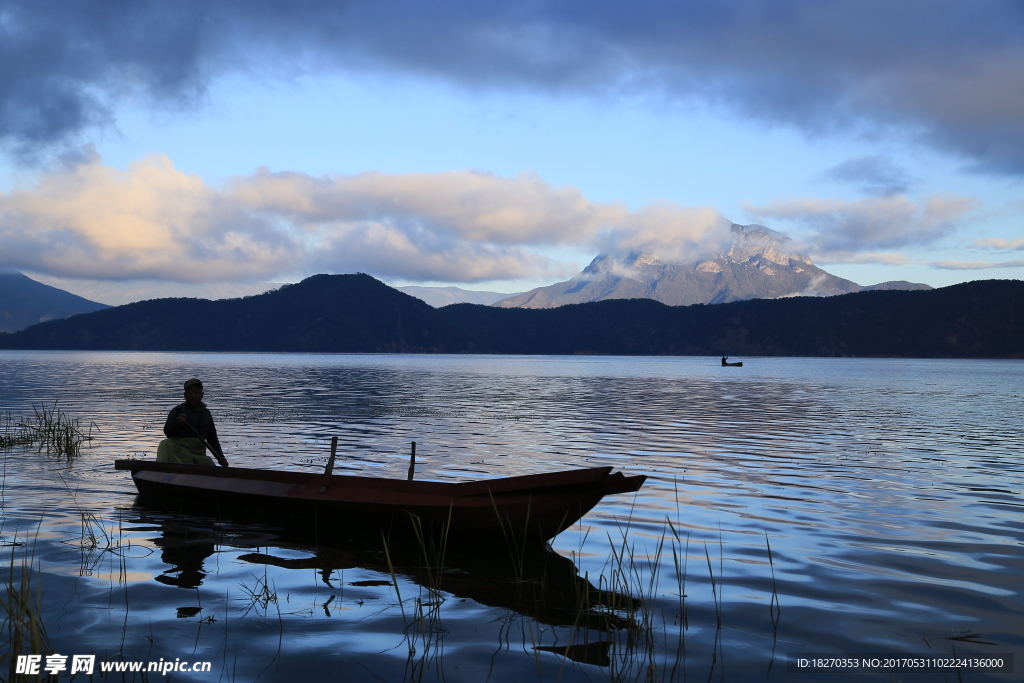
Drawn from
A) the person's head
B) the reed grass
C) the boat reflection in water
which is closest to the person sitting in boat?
the person's head

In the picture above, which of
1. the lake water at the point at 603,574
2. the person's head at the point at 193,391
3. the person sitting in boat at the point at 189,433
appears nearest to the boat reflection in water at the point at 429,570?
the lake water at the point at 603,574

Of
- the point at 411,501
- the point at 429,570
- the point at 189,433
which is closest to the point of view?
the point at 429,570

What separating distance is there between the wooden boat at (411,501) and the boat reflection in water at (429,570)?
338 millimetres

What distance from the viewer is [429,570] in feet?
33.0

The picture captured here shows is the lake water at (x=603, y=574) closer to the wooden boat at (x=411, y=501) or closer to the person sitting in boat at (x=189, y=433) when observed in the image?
the wooden boat at (x=411, y=501)

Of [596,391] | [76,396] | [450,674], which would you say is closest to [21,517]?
[450,674]

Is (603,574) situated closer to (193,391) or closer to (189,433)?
(193,391)

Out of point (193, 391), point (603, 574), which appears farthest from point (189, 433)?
point (603, 574)

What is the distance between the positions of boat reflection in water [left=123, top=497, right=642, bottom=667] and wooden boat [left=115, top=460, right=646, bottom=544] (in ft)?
1.11

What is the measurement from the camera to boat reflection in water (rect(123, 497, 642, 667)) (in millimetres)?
8570

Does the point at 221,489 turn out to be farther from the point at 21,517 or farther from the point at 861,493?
the point at 861,493

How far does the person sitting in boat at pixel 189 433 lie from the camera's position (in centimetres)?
1539

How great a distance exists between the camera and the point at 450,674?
7047 mm

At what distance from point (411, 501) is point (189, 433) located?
22.7ft
